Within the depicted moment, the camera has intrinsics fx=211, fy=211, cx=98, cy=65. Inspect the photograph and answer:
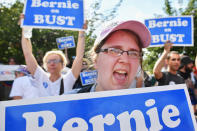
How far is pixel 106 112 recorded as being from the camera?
1125 mm

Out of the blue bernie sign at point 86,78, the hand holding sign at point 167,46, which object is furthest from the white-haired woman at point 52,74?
the hand holding sign at point 167,46

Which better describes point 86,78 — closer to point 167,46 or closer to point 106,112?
point 167,46

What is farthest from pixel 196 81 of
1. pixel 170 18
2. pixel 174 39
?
pixel 170 18

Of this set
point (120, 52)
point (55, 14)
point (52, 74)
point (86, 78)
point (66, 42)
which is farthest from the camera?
point (66, 42)

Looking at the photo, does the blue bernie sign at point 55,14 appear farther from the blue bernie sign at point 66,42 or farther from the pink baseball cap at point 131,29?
the blue bernie sign at point 66,42

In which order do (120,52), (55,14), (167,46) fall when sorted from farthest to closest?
(167,46) → (55,14) → (120,52)

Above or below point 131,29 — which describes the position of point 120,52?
below

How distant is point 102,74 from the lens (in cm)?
139

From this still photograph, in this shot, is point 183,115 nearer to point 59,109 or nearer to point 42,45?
point 59,109

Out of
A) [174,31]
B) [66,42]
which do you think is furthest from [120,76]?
[66,42]

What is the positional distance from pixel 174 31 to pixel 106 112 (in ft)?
10.2

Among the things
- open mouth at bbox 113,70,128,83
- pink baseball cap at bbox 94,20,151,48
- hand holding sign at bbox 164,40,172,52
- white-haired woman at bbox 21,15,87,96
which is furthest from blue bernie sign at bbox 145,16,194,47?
open mouth at bbox 113,70,128,83

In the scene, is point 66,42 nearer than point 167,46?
No

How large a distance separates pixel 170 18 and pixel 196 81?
1.40 meters
